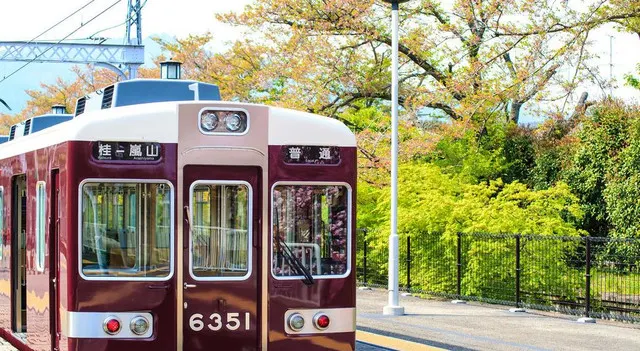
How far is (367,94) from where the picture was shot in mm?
30672

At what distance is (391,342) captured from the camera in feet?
49.2

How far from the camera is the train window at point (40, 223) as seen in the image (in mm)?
10755

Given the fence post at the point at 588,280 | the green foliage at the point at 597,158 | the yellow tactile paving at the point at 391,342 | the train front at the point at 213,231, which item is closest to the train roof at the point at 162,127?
the train front at the point at 213,231

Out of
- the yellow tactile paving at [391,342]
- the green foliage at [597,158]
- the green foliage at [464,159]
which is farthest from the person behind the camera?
the green foliage at [597,158]

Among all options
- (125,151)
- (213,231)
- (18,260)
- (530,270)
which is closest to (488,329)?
(530,270)

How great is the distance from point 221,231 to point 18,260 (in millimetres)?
4092

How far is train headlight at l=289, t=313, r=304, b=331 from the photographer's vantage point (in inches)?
380

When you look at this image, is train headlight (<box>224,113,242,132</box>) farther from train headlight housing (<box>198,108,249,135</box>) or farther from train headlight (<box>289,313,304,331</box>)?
train headlight (<box>289,313,304,331</box>)

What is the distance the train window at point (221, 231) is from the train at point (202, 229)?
0.01m

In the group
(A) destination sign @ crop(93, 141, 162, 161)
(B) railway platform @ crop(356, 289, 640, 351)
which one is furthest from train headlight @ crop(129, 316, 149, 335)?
(B) railway platform @ crop(356, 289, 640, 351)

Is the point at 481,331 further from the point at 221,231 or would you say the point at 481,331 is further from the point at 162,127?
the point at 162,127

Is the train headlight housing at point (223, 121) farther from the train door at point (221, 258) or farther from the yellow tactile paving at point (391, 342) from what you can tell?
the yellow tactile paving at point (391, 342)

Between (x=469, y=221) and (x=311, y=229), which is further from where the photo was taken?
(x=469, y=221)

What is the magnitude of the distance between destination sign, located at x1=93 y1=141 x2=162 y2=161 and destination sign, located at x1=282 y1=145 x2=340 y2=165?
1140 millimetres
